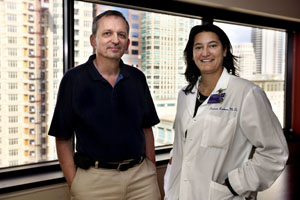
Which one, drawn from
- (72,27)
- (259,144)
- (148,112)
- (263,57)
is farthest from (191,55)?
(263,57)

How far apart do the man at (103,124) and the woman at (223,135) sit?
10.9 inches

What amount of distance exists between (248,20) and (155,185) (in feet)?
8.67

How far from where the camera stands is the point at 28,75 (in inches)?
90.4

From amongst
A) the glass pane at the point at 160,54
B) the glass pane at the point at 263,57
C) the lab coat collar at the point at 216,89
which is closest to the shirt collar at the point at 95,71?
the lab coat collar at the point at 216,89

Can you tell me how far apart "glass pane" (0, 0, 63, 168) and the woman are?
3.97ft

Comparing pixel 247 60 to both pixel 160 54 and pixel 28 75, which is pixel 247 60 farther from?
pixel 28 75

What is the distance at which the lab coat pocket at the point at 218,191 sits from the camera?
4.96 ft

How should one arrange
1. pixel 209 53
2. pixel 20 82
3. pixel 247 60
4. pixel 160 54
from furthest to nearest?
pixel 247 60
pixel 160 54
pixel 20 82
pixel 209 53

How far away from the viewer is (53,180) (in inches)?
87.7

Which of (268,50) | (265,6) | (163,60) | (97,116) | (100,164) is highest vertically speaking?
(265,6)

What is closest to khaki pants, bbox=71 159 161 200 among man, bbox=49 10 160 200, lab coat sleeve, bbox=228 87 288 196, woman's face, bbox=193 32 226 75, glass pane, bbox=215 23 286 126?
man, bbox=49 10 160 200

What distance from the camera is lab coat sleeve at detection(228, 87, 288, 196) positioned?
1.45 metres

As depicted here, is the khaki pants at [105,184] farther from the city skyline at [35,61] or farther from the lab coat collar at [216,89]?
the city skyline at [35,61]

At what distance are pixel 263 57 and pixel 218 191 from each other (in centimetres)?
299
